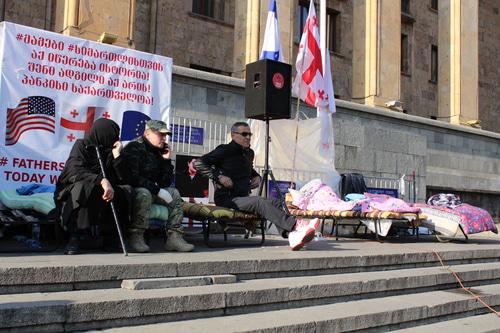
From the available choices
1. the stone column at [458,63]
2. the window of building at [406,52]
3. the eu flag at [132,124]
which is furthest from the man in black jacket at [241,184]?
the window of building at [406,52]

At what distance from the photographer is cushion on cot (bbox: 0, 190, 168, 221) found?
19.6 ft

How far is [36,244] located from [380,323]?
3.59 meters

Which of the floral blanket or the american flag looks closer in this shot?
the american flag

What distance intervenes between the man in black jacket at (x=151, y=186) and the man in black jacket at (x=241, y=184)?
0.76m

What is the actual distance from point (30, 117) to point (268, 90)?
3.33 meters

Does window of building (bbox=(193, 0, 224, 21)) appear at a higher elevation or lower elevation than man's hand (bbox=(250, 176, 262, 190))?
higher

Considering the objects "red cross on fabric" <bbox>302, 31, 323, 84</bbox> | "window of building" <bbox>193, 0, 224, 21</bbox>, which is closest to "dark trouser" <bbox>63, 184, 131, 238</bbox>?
"red cross on fabric" <bbox>302, 31, 323, 84</bbox>

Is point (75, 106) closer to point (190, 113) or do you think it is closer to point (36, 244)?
point (36, 244)

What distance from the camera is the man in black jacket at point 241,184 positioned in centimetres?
653

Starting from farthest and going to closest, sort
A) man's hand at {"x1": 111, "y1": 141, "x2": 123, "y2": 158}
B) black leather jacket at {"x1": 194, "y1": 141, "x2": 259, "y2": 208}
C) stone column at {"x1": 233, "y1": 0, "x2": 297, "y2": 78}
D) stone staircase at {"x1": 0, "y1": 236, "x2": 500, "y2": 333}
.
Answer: stone column at {"x1": 233, "y1": 0, "x2": 297, "y2": 78}, black leather jacket at {"x1": 194, "y1": 141, "x2": 259, "y2": 208}, man's hand at {"x1": 111, "y1": 141, "x2": 123, "y2": 158}, stone staircase at {"x1": 0, "y1": 236, "x2": 500, "y2": 333}

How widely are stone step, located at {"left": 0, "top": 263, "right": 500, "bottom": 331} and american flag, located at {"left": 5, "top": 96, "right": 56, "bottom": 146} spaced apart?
11.9 ft

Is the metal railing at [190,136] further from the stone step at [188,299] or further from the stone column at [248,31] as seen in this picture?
the stone step at [188,299]

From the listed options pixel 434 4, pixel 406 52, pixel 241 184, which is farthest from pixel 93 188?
pixel 434 4

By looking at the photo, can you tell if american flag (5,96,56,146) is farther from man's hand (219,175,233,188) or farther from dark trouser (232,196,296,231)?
dark trouser (232,196,296,231)
